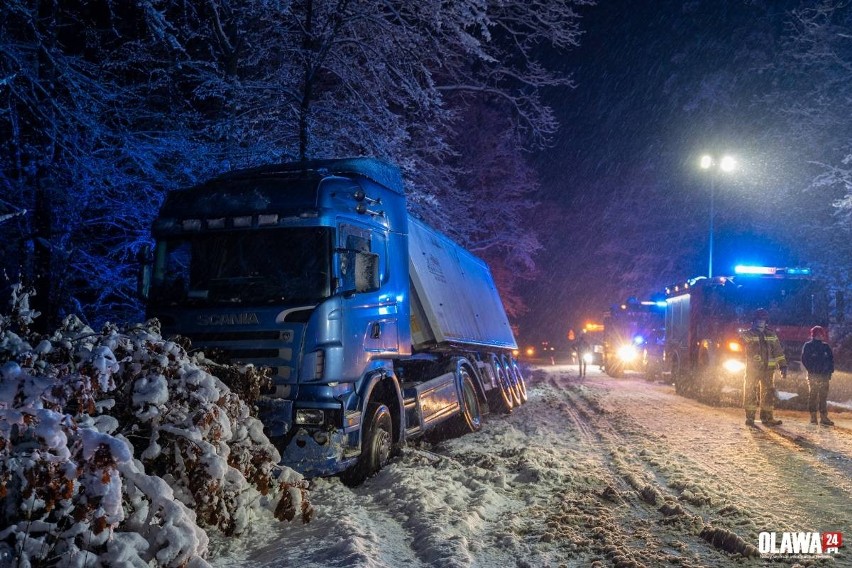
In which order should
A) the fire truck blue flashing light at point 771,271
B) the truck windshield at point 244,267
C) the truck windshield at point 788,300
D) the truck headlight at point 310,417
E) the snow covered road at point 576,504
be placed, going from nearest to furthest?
1. the snow covered road at point 576,504
2. the truck headlight at point 310,417
3. the truck windshield at point 244,267
4. the truck windshield at point 788,300
5. the fire truck blue flashing light at point 771,271

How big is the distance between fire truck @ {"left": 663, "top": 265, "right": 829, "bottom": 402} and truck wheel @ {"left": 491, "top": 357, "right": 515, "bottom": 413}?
5.37 m

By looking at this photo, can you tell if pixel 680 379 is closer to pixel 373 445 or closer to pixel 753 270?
pixel 753 270

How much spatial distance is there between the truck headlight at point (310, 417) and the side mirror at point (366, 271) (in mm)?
1401

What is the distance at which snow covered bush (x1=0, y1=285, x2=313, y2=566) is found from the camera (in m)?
3.77

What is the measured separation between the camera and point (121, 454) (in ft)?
12.8

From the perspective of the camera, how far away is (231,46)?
14219 mm

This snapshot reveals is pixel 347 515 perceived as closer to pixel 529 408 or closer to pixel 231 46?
pixel 529 408

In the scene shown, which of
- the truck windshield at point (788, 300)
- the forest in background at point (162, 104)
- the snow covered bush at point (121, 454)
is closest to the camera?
the snow covered bush at point (121, 454)

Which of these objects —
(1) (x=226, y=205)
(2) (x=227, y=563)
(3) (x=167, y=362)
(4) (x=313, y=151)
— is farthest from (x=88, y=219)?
(2) (x=227, y=563)

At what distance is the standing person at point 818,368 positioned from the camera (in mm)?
11856

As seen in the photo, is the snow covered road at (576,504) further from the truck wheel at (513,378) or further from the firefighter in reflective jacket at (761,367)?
the truck wheel at (513,378)

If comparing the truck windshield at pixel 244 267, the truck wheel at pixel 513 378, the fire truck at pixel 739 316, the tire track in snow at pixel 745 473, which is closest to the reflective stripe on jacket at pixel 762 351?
the tire track in snow at pixel 745 473

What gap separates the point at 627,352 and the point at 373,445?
25081mm

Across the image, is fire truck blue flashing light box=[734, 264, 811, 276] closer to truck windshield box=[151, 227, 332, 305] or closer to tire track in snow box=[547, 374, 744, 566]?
tire track in snow box=[547, 374, 744, 566]
